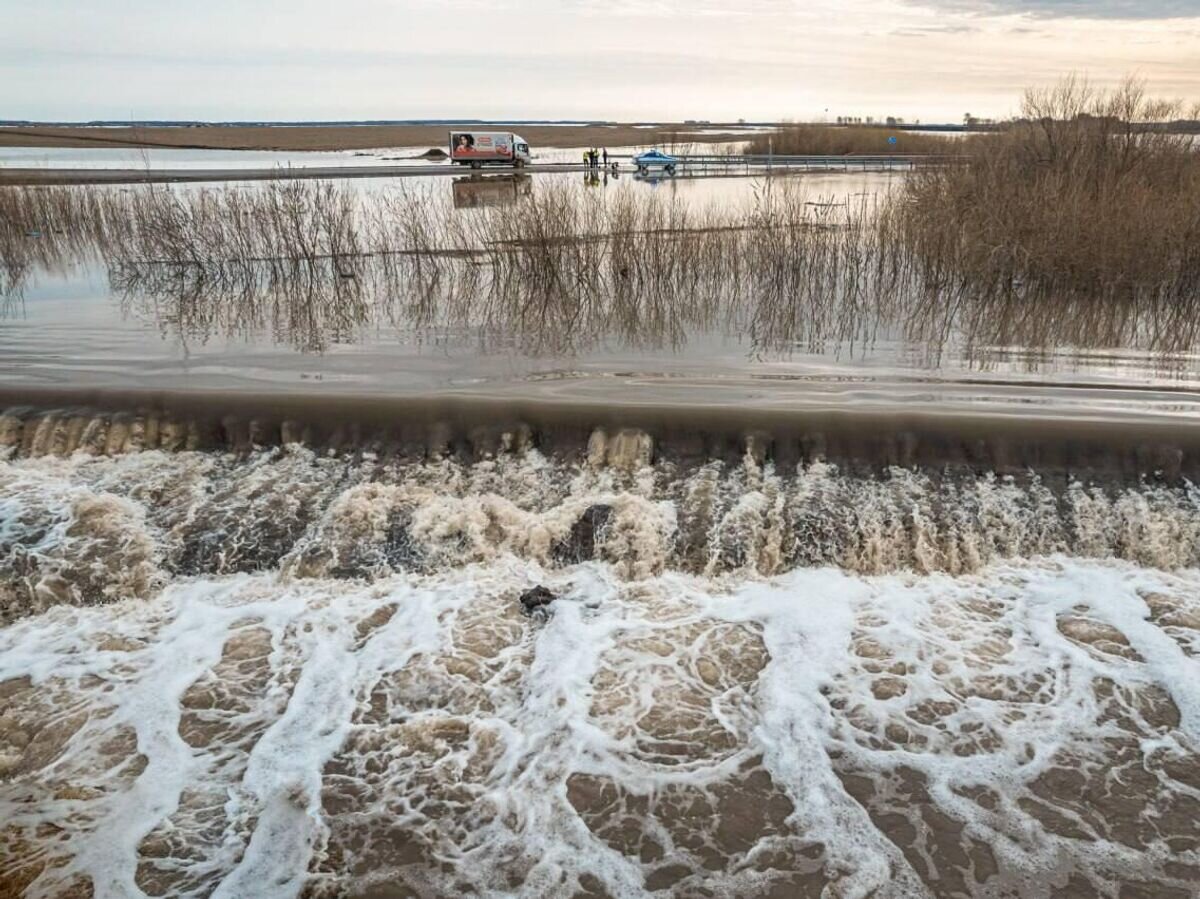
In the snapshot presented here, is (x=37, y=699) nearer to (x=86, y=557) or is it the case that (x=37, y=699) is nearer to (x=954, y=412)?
(x=86, y=557)

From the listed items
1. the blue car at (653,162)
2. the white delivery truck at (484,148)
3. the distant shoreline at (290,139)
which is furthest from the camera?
the distant shoreline at (290,139)

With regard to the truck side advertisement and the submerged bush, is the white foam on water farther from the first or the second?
the truck side advertisement

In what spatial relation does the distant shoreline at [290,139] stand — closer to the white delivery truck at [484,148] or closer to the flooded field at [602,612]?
the white delivery truck at [484,148]

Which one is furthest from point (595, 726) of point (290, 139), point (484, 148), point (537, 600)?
point (290, 139)

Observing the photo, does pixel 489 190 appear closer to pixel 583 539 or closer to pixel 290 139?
pixel 583 539

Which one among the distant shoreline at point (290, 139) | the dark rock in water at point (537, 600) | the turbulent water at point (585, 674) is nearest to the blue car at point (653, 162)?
the distant shoreline at point (290, 139)
